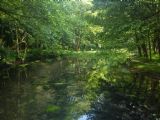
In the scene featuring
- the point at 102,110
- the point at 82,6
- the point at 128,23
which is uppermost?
the point at 82,6

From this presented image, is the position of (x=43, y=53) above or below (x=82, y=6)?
below

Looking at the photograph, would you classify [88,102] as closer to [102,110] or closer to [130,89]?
[102,110]

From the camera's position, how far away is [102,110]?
17891mm

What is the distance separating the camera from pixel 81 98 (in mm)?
21156

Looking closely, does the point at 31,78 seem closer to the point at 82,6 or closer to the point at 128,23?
the point at 128,23

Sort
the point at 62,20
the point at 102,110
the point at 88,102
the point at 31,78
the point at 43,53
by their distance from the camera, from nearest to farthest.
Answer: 1. the point at 102,110
2. the point at 88,102
3. the point at 62,20
4. the point at 31,78
5. the point at 43,53

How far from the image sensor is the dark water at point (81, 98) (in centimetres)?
1689

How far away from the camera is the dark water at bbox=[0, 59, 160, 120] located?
665 inches

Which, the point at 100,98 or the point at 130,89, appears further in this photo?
the point at 130,89

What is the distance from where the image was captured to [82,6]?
265ft

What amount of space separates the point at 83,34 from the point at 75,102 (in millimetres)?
65651

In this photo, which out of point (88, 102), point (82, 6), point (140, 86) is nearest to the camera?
point (88, 102)

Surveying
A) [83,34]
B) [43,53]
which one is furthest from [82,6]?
[43,53]

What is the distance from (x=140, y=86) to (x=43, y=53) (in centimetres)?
3307
